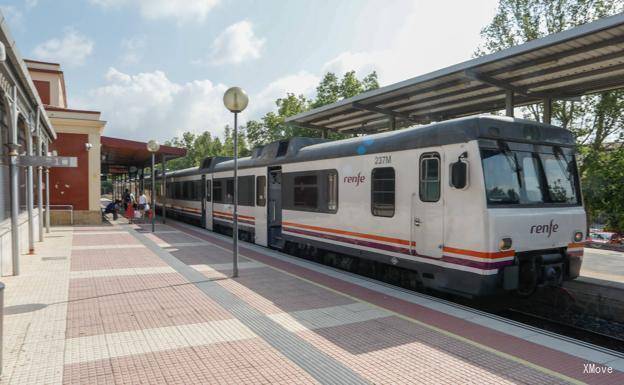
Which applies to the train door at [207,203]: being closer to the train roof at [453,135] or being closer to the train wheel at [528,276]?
the train roof at [453,135]

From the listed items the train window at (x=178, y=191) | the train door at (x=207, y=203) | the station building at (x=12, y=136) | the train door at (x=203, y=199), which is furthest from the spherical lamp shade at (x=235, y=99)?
the train window at (x=178, y=191)

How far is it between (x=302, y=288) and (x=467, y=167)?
351 centimetres

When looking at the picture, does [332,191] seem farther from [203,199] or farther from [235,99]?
[203,199]

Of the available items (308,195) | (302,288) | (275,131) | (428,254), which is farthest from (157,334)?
(275,131)

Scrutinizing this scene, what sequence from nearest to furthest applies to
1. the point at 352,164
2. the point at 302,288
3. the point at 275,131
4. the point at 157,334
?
the point at 157,334 < the point at 302,288 < the point at 352,164 < the point at 275,131

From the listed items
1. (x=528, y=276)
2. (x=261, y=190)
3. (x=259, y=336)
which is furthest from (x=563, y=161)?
(x=261, y=190)

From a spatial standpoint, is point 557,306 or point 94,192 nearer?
point 557,306

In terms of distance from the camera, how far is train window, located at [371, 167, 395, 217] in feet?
25.3

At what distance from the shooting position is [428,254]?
22.6 feet

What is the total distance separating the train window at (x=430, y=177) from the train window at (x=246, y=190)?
708cm

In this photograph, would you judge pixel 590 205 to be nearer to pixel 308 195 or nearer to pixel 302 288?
pixel 308 195

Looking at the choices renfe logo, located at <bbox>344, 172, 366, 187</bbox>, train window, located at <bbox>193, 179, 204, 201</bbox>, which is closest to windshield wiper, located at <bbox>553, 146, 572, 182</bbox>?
renfe logo, located at <bbox>344, 172, 366, 187</bbox>

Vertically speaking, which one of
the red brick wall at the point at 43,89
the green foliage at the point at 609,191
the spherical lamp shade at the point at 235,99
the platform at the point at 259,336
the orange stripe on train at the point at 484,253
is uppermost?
the red brick wall at the point at 43,89

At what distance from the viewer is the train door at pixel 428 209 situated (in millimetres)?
6707
